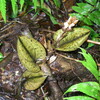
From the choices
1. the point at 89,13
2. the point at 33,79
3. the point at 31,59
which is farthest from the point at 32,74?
the point at 89,13

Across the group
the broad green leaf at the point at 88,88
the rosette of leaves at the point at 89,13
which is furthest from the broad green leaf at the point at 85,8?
the broad green leaf at the point at 88,88

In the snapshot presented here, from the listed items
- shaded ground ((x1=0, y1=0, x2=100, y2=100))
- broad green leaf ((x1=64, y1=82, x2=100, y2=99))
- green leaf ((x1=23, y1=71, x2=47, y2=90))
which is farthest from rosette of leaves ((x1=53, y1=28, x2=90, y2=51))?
broad green leaf ((x1=64, y1=82, x2=100, y2=99))

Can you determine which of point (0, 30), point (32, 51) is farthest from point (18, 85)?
point (0, 30)

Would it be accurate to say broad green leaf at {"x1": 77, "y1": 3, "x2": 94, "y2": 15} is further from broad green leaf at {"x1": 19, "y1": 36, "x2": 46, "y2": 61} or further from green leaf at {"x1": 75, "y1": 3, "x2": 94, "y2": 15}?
broad green leaf at {"x1": 19, "y1": 36, "x2": 46, "y2": 61}

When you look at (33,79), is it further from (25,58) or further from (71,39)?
(71,39)

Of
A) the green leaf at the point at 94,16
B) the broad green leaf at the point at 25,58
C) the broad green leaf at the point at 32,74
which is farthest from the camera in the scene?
the green leaf at the point at 94,16

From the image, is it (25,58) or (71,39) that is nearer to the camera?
(25,58)

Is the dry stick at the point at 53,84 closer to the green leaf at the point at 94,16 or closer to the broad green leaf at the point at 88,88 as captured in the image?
the broad green leaf at the point at 88,88
